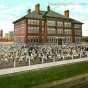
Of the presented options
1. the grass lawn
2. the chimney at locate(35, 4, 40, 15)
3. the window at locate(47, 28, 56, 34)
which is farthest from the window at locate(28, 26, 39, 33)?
the grass lawn

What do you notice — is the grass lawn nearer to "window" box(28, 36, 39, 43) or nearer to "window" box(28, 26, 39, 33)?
"window" box(28, 36, 39, 43)

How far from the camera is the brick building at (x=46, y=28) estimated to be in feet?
236

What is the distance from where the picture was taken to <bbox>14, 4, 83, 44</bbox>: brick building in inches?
2832

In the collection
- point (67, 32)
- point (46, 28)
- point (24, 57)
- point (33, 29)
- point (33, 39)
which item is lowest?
point (24, 57)

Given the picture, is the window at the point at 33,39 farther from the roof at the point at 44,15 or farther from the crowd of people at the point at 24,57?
the crowd of people at the point at 24,57

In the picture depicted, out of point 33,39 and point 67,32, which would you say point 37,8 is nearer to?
point 33,39

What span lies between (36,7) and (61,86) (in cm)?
5692

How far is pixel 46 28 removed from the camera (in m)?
76.0

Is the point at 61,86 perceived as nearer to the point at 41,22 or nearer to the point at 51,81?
the point at 51,81

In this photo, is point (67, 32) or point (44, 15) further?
point (67, 32)

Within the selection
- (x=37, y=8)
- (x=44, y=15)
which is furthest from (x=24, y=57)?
(x=44, y=15)

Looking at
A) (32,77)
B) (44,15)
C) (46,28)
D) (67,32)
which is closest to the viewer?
(32,77)

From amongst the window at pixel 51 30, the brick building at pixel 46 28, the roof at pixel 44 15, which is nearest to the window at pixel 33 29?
the brick building at pixel 46 28

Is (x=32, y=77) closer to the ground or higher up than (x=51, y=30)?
closer to the ground
